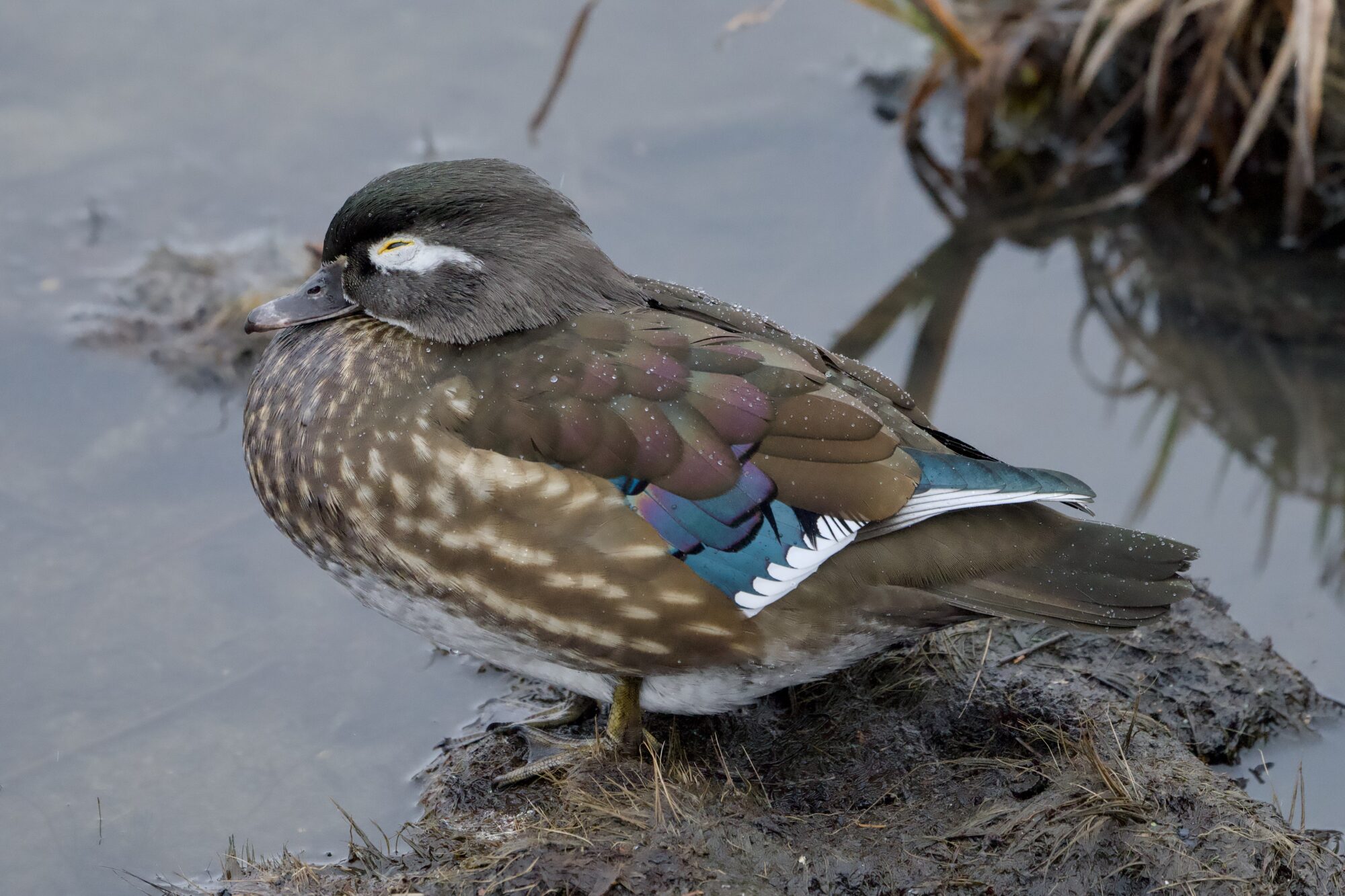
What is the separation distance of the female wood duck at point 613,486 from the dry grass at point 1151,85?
329 centimetres

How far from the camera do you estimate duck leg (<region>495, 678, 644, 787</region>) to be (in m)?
3.88

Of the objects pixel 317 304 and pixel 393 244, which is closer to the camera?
pixel 393 244

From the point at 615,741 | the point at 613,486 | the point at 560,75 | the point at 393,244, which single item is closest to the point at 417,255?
the point at 393,244

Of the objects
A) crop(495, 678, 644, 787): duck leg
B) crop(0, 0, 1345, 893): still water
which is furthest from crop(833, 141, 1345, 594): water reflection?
crop(495, 678, 644, 787): duck leg

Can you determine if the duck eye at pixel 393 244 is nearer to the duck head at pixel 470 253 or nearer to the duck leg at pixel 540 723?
the duck head at pixel 470 253

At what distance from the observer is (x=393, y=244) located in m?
3.78

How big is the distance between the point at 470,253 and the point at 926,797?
70.8 inches

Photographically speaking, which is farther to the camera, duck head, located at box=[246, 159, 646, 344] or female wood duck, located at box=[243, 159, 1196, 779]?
duck head, located at box=[246, 159, 646, 344]

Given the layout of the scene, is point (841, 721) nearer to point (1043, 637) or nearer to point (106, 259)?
point (1043, 637)

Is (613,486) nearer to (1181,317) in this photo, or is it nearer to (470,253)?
(470,253)

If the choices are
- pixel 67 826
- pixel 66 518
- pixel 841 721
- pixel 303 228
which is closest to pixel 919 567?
pixel 841 721

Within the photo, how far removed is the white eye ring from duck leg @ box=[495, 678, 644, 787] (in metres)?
1.16

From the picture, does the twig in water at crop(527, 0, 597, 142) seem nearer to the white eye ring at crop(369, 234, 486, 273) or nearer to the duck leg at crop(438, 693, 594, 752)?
the white eye ring at crop(369, 234, 486, 273)

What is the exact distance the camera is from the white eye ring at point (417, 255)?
375 centimetres
